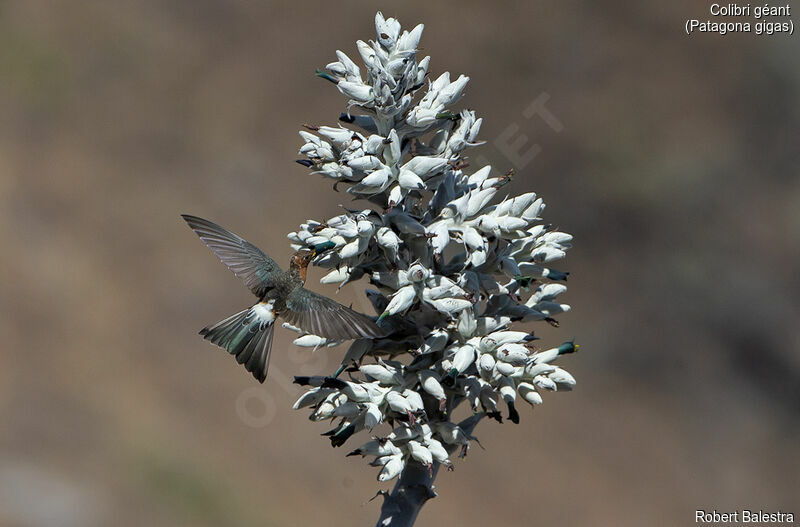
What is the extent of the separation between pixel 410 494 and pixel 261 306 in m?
0.96

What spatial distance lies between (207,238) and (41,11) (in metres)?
A: 10.7

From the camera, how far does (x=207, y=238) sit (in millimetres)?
3178

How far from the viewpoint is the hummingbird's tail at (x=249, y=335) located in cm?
308

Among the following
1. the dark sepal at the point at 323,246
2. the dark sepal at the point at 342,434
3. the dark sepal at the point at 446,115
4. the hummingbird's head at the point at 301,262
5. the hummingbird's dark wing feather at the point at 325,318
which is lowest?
the dark sepal at the point at 342,434

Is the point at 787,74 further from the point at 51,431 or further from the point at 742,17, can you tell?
the point at 51,431

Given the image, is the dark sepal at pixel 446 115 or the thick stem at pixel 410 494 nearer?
the dark sepal at pixel 446 115

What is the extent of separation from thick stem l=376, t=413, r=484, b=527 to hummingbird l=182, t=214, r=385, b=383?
0.63m

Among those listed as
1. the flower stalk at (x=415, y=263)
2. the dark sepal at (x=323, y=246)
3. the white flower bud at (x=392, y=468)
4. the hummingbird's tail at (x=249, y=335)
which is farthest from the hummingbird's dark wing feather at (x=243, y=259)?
the white flower bud at (x=392, y=468)

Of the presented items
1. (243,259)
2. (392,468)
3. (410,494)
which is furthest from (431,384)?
(243,259)

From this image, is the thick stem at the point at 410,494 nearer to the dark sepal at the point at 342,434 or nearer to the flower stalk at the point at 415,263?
the flower stalk at the point at 415,263

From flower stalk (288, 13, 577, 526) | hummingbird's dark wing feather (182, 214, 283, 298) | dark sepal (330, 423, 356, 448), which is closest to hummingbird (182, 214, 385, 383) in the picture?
hummingbird's dark wing feather (182, 214, 283, 298)

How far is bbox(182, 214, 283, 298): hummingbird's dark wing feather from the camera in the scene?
125 inches

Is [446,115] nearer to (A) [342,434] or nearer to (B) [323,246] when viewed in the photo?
(B) [323,246]

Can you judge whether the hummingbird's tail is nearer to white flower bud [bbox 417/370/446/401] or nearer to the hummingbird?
the hummingbird
